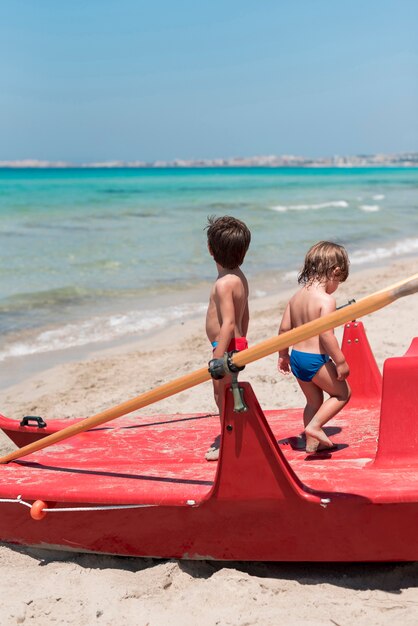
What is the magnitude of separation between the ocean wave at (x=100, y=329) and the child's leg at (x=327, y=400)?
4.34 metres

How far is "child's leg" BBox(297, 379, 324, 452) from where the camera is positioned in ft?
11.8

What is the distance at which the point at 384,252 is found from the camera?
578 inches

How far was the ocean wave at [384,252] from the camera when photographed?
1377cm

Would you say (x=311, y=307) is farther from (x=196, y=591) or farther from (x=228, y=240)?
(x=196, y=591)

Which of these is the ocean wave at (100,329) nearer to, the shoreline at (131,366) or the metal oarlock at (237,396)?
the shoreline at (131,366)

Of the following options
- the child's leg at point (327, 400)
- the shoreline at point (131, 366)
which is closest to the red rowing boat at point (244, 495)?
the child's leg at point (327, 400)

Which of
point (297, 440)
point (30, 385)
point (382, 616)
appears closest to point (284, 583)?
point (382, 616)

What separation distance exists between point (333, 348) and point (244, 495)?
845mm

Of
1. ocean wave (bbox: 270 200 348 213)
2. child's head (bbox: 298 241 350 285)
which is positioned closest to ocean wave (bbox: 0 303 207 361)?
child's head (bbox: 298 241 350 285)

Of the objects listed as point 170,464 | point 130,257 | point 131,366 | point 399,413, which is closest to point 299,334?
point 399,413

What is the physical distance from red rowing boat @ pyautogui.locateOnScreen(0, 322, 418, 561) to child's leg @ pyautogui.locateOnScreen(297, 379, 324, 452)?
59mm

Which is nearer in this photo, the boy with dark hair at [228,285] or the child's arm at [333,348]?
the child's arm at [333,348]

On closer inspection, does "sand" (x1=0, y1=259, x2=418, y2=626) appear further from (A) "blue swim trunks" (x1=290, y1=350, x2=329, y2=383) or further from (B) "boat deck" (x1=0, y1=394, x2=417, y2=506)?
(A) "blue swim trunks" (x1=290, y1=350, x2=329, y2=383)

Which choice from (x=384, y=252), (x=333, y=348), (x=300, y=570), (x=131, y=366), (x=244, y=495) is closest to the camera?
(x=244, y=495)
